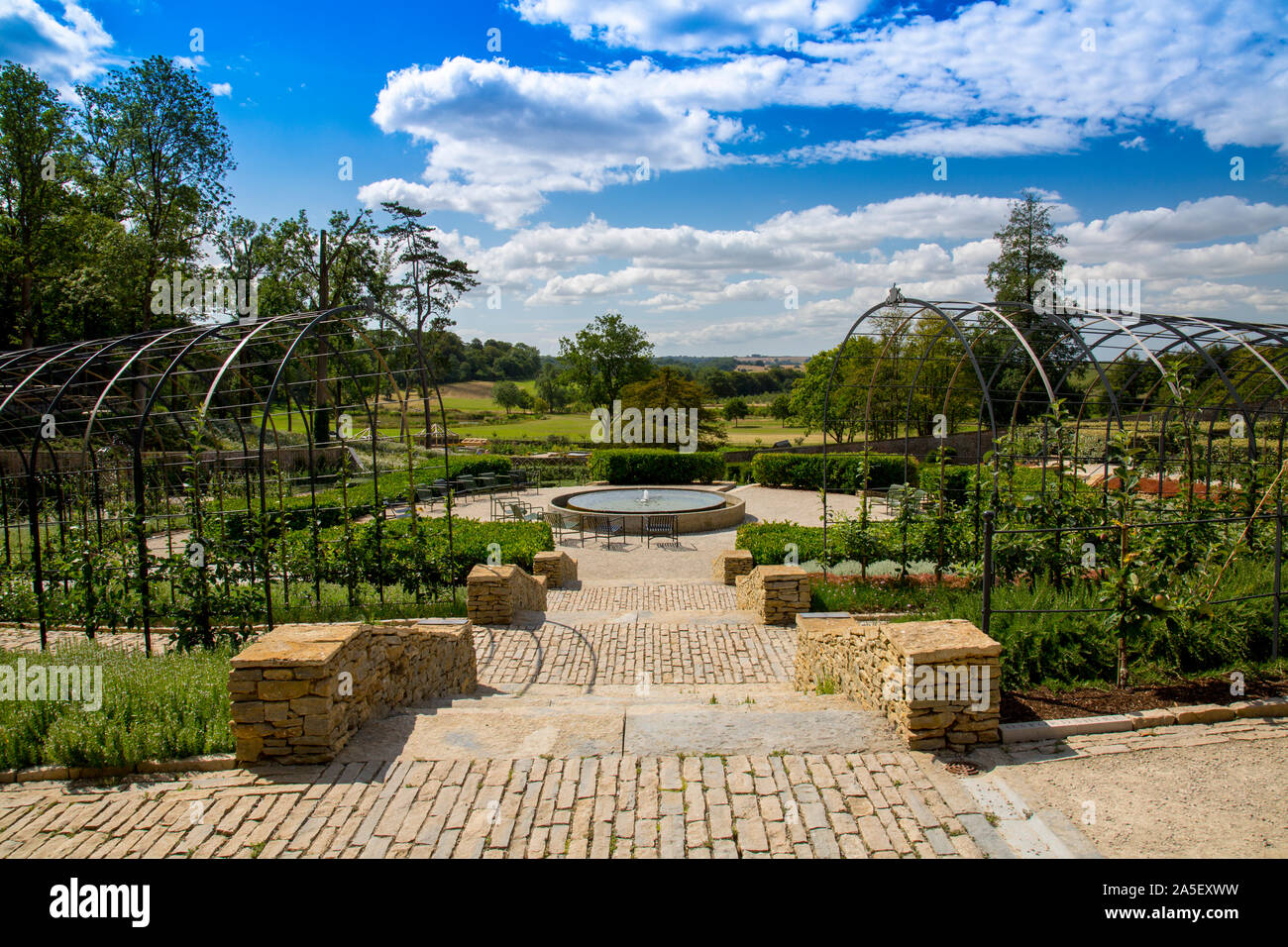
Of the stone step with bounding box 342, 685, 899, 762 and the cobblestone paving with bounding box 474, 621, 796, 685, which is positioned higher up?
the stone step with bounding box 342, 685, 899, 762

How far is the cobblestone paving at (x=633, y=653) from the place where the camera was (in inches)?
302

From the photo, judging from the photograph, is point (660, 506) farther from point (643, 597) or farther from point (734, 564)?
point (643, 597)

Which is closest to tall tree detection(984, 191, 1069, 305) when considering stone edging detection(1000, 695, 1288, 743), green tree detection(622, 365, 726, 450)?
green tree detection(622, 365, 726, 450)

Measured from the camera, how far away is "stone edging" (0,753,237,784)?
4.38 meters

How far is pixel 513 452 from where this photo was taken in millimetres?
31344

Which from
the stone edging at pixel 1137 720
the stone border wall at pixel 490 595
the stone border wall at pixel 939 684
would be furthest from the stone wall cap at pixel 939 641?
the stone border wall at pixel 490 595

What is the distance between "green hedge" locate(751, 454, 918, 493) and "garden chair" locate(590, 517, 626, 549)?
806 centimetres

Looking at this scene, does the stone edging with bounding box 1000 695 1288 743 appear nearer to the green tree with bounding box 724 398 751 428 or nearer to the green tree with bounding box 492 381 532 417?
the green tree with bounding box 724 398 751 428

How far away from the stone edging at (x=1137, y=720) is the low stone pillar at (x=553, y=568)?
25.7 feet

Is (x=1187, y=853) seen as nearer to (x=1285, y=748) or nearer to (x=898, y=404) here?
(x=1285, y=748)

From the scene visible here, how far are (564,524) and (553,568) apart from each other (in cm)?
619

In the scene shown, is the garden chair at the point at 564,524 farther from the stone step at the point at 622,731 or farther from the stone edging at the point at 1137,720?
the stone edging at the point at 1137,720
